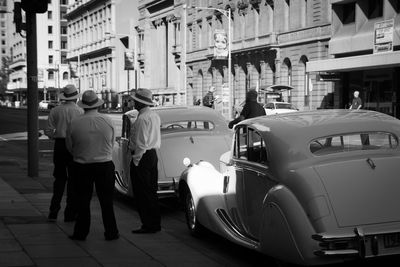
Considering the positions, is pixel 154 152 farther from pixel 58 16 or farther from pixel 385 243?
pixel 58 16

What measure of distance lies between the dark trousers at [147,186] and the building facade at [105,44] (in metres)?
85.4

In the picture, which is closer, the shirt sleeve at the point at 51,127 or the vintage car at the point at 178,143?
the shirt sleeve at the point at 51,127

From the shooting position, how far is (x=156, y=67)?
91938 millimetres

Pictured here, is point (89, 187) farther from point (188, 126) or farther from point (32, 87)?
point (32, 87)

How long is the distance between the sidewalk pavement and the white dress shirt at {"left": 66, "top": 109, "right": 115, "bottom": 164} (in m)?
1.03

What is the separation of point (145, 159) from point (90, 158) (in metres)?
0.89

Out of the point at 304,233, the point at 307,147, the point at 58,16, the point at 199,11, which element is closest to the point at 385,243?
the point at 304,233

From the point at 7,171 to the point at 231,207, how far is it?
30.7ft

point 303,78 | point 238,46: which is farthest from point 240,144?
point 238,46

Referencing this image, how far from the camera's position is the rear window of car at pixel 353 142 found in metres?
6.21

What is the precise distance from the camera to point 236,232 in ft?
23.0

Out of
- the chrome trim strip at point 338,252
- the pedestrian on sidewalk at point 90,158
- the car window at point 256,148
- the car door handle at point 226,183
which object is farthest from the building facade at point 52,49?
the chrome trim strip at point 338,252

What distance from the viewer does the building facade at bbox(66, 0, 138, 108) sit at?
339ft

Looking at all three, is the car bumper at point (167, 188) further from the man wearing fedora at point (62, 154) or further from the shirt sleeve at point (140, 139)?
the shirt sleeve at point (140, 139)
